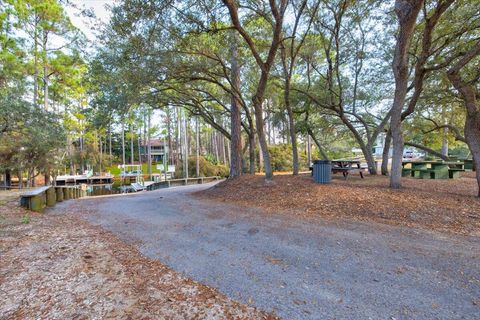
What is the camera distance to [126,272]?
265 centimetres

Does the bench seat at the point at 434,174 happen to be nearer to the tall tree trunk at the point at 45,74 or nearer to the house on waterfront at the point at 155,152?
the tall tree trunk at the point at 45,74

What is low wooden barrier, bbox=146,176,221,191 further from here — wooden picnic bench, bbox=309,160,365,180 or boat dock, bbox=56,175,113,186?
wooden picnic bench, bbox=309,160,365,180

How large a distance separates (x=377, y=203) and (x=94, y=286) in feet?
17.0

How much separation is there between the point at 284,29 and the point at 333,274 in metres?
8.90

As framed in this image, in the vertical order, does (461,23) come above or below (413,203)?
above

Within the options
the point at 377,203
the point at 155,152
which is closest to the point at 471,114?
the point at 377,203

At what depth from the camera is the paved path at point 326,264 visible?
1989 millimetres

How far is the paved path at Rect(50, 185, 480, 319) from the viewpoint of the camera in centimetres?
199

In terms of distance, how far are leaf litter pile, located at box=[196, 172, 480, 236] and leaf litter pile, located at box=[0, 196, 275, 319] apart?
320 centimetres

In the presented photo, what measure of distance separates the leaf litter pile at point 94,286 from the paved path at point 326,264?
8.1 inches

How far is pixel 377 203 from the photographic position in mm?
5047

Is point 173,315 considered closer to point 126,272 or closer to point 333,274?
point 126,272

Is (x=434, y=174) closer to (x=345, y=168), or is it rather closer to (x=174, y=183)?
(x=345, y=168)

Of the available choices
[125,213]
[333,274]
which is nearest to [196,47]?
[125,213]
